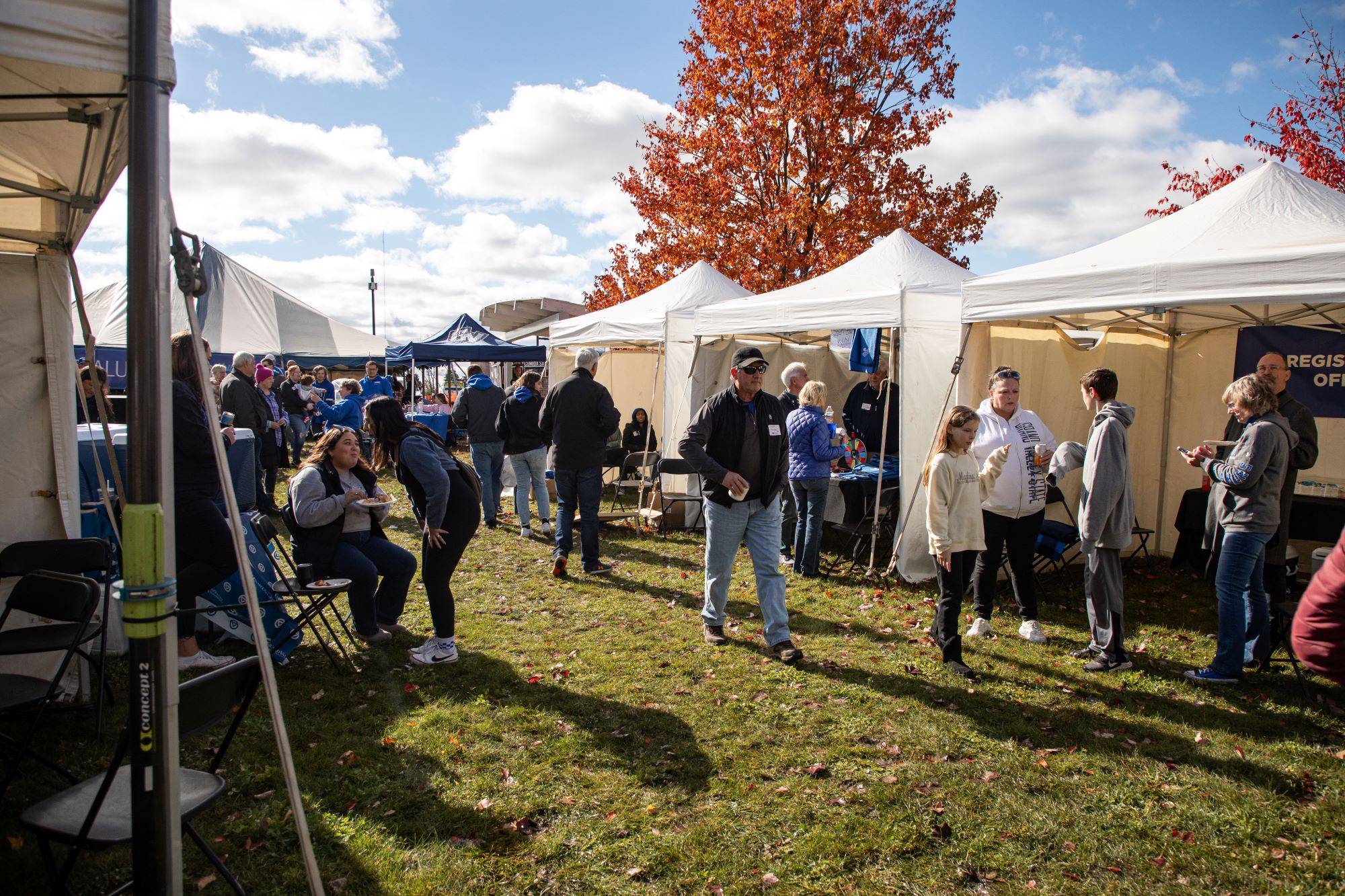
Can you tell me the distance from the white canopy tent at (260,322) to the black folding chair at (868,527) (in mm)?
16292

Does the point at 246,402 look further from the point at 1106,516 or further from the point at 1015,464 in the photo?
the point at 1106,516

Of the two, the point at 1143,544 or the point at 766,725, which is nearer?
the point at 766,725

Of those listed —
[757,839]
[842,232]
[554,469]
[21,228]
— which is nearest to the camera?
[757,839]

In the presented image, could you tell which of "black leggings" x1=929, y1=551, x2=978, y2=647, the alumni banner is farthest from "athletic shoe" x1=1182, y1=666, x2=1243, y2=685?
the alumni banner

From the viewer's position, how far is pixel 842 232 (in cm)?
1405

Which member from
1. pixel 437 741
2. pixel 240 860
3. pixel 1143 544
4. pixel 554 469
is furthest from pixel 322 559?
pixel 1143 544

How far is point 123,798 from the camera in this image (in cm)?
247

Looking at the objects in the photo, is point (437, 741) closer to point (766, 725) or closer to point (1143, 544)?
point (766, 725)

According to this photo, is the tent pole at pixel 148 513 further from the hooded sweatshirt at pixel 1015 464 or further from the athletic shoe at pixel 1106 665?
the athletic shoe at pixel 1106 665

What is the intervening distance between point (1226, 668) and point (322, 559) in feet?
17.8

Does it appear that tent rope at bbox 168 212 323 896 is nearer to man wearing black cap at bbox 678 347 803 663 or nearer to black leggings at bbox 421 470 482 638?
black leggings at bbox 421 470 482 638

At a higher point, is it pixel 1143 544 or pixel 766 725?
pixel 1143 544

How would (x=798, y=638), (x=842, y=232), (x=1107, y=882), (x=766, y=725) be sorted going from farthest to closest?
(x=842, y=232), (x=798, y=638), (x=766, y=725), (x=1107, y=882)

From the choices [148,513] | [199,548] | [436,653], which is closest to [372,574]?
[436,653]
